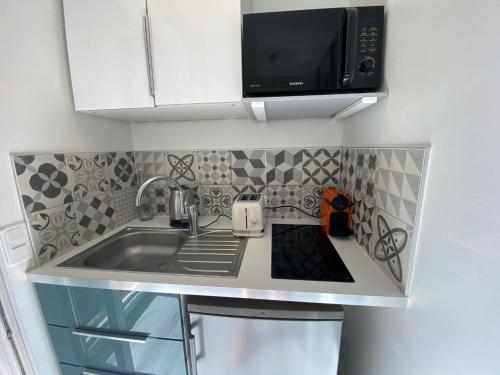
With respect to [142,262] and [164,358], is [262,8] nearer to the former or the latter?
[142,262]

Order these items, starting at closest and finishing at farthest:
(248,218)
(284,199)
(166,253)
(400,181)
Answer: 1. (400,181)
2. (248,218)
3. (166,253)
4. (284,199)

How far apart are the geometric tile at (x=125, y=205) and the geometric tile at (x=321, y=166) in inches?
45.9

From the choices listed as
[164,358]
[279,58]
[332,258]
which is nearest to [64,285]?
[164,358]

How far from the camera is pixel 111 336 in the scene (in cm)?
83

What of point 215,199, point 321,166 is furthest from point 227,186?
point 321,166

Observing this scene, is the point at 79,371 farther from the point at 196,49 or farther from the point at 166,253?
the point at 196,49

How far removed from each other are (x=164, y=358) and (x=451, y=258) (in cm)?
103

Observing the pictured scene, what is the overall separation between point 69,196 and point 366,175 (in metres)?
1.37

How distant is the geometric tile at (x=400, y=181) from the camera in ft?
1.83

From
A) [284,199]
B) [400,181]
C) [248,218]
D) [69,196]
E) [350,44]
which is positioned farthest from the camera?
[284,199]

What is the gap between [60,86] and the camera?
37.1 inches

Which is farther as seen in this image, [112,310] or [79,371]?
[79,371]

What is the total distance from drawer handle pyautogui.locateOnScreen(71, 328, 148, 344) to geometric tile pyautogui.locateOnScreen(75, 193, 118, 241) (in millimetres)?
426

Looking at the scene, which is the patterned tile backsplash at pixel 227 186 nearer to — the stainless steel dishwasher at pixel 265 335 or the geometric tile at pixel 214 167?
the geometric tile at pixel 214 167
